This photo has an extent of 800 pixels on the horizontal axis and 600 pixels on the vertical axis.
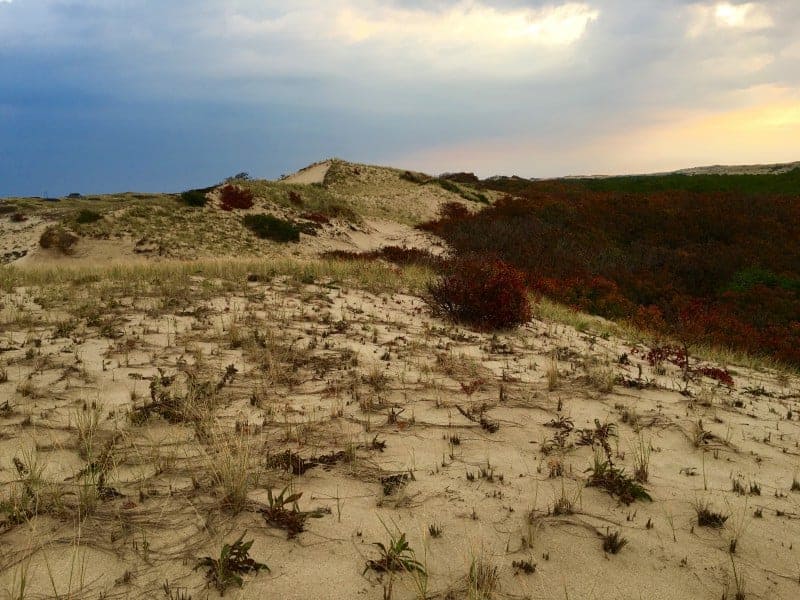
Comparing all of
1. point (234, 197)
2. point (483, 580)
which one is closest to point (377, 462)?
point (483, 580)

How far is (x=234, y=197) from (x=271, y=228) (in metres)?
3.19

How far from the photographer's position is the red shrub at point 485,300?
27.3 feet

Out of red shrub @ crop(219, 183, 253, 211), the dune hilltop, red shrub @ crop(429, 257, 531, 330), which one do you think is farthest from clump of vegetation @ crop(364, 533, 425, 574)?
red shrub @ crop(219, 183, 253, 211)

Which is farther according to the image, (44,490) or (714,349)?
(714,349)

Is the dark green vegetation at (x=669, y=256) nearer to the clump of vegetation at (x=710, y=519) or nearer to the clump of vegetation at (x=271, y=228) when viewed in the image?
the clump of vegetation at (x=271, y=228)

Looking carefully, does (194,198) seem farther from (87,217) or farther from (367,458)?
(367,458)

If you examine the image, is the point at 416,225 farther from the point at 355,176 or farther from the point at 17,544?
the point at 17,544

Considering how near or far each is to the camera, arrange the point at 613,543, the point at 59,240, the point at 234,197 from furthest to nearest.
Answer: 1. the point at 234,197
2. the point at 59,240
3. the point at 613,543

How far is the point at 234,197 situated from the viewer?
2147cm

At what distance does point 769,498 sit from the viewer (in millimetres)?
3549

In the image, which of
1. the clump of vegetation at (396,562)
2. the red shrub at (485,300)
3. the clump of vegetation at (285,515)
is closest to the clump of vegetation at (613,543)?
the clump of vegetation at (396,562)

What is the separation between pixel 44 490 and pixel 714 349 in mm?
10440

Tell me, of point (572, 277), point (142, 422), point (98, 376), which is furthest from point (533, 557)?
point (572, 277)

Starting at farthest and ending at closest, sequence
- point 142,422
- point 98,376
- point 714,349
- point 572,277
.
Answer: point 572,277, point 714,349, point 98,376, point 142,422
